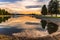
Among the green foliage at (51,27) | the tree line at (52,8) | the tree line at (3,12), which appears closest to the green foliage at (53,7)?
the tree line at (52,8)

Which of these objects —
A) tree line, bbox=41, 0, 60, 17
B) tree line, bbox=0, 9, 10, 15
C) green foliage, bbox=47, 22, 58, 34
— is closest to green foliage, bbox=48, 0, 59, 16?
tree line, bbox=41, 0, 60, 17

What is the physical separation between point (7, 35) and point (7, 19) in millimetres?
160

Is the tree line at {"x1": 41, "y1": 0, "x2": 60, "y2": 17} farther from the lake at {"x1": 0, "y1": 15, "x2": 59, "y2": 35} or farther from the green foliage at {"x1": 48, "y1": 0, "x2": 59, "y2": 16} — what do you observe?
the lake at {"x1": 0, "y1": 15, "x2": 59, "y2": 35}

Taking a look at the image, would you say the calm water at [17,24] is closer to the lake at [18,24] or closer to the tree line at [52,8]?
the lake at [18,24]

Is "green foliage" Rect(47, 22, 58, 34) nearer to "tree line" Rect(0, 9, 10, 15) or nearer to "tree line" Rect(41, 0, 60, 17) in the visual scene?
"tree line" Rect(41, 0, 60, 17)

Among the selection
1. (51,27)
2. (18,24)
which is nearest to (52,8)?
(51,27)

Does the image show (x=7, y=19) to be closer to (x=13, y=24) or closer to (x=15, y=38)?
(x=13, y=24)

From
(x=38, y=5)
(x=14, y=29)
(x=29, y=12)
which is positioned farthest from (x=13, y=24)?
(x=38, y=5)

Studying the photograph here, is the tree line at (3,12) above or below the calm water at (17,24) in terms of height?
above

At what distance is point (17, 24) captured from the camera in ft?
4.39

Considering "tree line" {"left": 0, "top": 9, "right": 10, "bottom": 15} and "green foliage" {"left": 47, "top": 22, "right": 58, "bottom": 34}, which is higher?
"tree line" {"left": 0, "top": 9, "right": 10, "bottom": 15}

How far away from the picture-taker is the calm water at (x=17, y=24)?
1329 mm

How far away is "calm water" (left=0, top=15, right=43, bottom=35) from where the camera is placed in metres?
1.33

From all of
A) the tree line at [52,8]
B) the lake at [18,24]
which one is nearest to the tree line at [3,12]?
the lake at [18,24]
